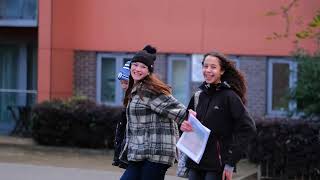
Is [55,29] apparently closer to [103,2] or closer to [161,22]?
[103,2]

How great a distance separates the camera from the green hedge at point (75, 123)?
14.5 metres

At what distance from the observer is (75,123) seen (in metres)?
14.7

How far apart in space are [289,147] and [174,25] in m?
5.37

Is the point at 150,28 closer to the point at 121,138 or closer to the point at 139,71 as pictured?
the point at 121,138

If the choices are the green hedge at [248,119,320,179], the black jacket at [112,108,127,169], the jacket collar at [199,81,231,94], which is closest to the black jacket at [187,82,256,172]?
the jacket collar at [199,81,231,94]

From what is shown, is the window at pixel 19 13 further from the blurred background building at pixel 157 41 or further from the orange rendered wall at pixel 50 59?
the orange rendered wall at pixel 50 59

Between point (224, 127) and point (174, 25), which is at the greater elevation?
point (174, 25)

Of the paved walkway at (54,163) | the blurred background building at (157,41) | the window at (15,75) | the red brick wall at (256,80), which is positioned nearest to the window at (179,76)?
the blurred background building at (157,41)

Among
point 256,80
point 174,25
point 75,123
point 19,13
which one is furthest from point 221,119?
point 19,13

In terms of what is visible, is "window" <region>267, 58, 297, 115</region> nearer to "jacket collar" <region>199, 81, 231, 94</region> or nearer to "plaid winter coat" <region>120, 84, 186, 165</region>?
"plaid winter coat" <region>120, 84, 186, 165</region>

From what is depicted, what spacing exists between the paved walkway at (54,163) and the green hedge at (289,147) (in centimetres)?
58

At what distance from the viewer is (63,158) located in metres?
13.7

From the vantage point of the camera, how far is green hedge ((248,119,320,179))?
1116 cm

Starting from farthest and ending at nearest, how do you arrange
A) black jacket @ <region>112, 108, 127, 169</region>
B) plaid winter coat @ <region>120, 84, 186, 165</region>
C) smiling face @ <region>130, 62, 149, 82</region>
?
black jacket @ <region>112, 108, 127, 169</region>
smiling face @ <region>130, 62, 149, 82</region>
plaid winter coat @ <region>120, 84, 186, 165</region>
